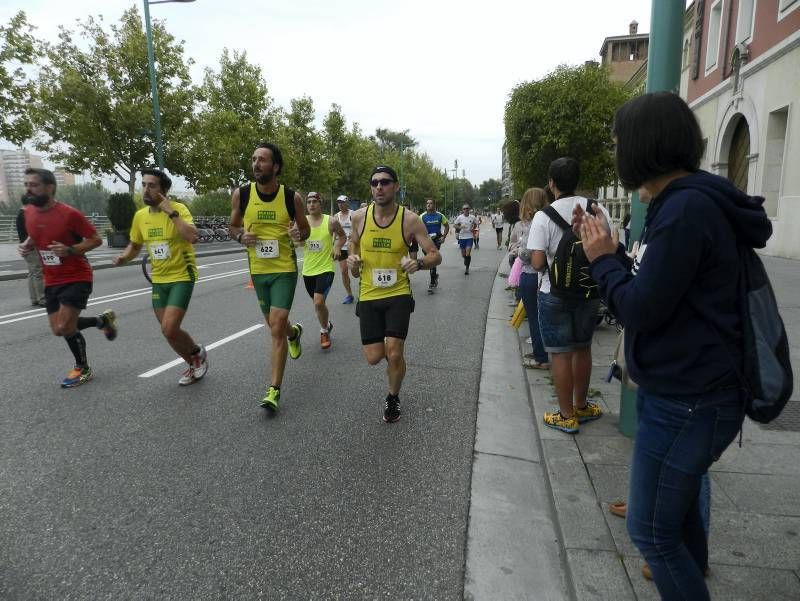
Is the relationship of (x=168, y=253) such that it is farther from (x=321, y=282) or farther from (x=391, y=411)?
(x=391, y=411)

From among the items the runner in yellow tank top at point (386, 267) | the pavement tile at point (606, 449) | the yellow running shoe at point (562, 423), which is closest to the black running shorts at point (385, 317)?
the runner in yellow tank top at point (386, 267)

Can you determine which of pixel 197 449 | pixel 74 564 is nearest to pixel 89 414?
pixel 197 449

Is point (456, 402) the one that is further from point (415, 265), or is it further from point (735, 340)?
point (735, 340)

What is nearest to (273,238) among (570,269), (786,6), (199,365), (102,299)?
(199,365)

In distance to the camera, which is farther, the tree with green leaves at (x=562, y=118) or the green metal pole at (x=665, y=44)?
the tree with green leaves at (x=562, y=118)

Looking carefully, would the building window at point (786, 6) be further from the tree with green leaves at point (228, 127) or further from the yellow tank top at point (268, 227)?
the tree with green leaves at point (228, 127)

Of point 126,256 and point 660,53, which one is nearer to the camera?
point 660,53

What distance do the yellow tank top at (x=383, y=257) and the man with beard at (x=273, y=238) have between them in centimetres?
74

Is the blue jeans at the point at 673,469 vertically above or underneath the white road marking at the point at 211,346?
above

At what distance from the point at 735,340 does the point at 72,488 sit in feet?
10.6

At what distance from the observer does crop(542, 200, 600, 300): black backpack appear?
3.25m

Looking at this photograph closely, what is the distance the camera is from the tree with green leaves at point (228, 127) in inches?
1020

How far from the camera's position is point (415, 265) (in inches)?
142

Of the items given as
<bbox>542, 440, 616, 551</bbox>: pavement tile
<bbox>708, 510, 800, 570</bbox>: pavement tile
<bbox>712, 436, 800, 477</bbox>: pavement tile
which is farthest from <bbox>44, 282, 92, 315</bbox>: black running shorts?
<bbox>712, 436, 800, 477</bbox>: pavement tile
